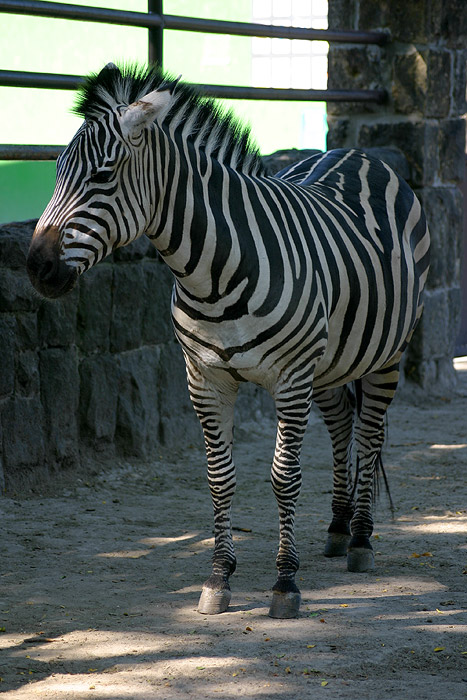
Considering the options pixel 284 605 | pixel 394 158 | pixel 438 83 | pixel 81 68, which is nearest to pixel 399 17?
pixel 438 83

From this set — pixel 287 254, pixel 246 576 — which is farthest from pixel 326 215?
pixel 246 576

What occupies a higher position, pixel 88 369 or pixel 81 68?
pixel 81 68

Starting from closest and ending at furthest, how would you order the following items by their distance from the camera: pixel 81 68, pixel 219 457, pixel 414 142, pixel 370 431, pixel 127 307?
pixel 219 457 < pixel 370 431 < pixel 127 307 < pixel 414 142 < pixel 81 68

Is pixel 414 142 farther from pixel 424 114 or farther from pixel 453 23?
pixel 453 23

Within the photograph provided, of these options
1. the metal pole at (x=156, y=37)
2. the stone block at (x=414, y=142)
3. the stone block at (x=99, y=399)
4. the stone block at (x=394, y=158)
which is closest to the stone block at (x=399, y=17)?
the stone block at (x=414, y=142)

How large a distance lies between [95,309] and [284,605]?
249 cm

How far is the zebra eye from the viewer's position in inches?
121

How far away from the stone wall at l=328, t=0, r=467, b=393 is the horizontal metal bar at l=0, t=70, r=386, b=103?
216 mm

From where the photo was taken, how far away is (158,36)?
5879 millimetres

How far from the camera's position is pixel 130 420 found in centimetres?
559

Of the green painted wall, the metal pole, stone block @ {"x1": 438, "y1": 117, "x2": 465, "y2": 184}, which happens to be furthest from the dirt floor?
the green painted wall

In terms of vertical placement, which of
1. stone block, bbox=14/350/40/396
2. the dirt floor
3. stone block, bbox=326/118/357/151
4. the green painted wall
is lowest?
the dirt floor

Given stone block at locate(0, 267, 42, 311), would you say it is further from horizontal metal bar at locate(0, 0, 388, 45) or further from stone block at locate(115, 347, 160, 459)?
horizontal metal bar at locate(0, 0, 388, 45)

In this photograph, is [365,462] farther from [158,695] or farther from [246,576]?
[158,695]
